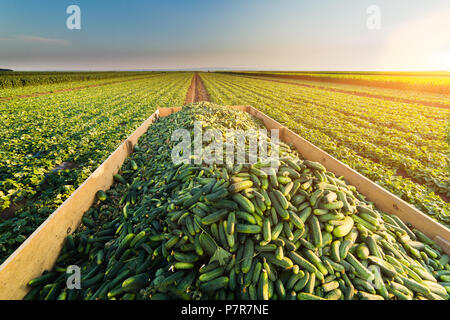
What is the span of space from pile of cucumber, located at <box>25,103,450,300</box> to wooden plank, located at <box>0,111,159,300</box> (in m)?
0.13

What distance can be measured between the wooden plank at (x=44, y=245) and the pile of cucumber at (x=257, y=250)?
13 cm

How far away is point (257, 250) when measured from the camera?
248 cm

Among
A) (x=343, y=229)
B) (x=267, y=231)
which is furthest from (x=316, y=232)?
(x=267, y=231)

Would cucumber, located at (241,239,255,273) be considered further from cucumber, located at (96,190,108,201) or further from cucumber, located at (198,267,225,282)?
cucumber, located at (96,190,108,201)

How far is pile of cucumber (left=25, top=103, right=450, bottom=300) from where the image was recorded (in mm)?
2316

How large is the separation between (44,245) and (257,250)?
295 cm

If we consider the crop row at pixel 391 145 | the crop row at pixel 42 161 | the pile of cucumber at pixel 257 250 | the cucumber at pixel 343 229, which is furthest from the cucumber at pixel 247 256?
the crop row at pixel 391 145

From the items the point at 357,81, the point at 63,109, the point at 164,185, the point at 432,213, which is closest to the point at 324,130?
the point at 432,213

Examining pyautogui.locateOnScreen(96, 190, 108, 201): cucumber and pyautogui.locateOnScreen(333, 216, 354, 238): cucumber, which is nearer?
pyautogui.locateOnScreen(333, 216, 354, 238): cucumber

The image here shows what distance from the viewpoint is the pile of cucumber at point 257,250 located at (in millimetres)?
2316

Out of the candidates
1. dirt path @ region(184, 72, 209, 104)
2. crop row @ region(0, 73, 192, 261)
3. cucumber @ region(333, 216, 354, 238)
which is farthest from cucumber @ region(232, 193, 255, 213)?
dirt path @ region(184, 72, 209, 104)

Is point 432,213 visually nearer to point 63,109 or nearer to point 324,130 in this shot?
point 324,130

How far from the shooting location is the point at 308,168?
356cm
